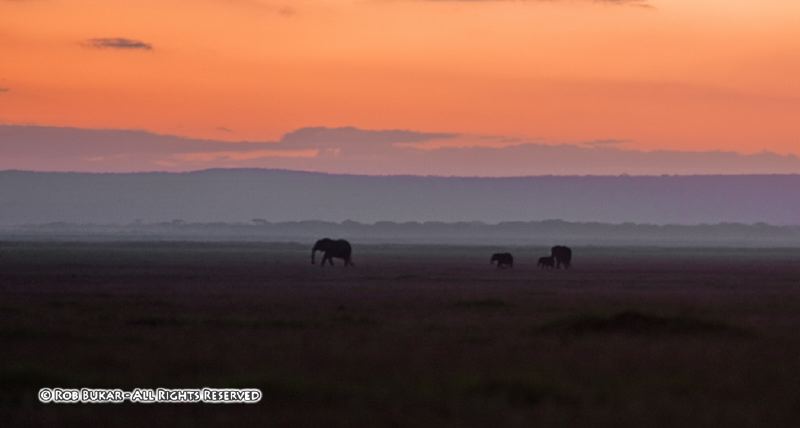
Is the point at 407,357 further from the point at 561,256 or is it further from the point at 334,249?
the point at 561,256

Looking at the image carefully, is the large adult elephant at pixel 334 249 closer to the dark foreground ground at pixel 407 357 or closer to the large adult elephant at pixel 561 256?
the large adult elephant at pixel 561 256

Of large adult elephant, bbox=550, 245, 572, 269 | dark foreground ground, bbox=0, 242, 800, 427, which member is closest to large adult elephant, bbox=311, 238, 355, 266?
large adult elephant, bbox=550, 245, 572, 269

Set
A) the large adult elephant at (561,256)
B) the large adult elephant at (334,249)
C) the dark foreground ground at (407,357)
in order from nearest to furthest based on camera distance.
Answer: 1. the dark foreground ground at (407,357)
2. the large adult elephant at (334,249)
3. the large adult elephant at (561,256)

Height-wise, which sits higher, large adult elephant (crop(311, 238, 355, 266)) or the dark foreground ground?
large adult elephant (crop(311, 238, 355, 266))

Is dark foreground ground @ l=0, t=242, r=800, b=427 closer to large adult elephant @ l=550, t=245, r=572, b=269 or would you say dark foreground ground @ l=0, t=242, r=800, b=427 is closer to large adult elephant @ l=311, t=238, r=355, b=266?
large adult elephant @ l=311, t=238, r=355, b=266

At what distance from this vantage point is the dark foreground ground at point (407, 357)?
15164mm

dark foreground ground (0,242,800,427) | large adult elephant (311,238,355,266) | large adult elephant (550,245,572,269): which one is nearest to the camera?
dark foreground ground (0,242,800,427)

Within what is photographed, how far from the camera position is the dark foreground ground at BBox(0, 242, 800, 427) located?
1516 centimetres

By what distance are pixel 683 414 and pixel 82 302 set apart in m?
21.2

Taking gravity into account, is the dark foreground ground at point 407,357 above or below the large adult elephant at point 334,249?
below

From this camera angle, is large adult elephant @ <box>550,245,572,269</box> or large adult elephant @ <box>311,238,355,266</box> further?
large adult elephant @ <box>550,245,572,269</box>

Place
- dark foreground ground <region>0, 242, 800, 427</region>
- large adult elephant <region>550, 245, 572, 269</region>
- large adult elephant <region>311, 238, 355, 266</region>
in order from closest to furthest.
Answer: dark foreground ground <region>0, 242, 800, 427</region>
large adult elephant <region>311, 238, 355, 266</region>
large adult elephant <region>550, 245, 572, 269</region>

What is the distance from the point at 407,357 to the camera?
2017cm

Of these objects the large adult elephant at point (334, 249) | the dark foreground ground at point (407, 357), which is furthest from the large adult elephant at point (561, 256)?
the dark foreground ground at point (407, 357)
